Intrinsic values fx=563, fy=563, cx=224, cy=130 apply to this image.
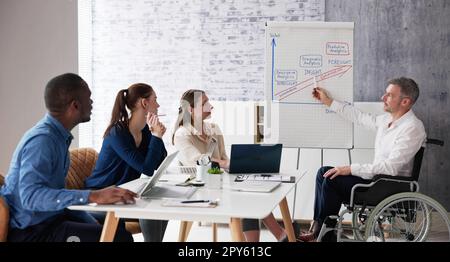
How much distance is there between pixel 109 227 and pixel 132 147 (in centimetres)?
92

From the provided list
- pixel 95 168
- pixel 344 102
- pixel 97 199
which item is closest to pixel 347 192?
pixel 344 102

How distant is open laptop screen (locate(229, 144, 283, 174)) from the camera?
324 cm

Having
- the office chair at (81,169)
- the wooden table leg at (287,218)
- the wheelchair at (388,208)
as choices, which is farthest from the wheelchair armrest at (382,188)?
the office chair at (81,169)

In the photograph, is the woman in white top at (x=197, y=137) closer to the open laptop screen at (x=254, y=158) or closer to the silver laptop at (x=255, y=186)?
the open laptop screen at (x=254, y=158)

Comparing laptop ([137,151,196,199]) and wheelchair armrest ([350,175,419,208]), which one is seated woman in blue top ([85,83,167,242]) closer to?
laptop ([137,151,196,199])

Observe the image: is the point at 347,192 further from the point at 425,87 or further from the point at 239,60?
the point at 239,60

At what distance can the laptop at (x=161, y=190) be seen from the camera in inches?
97.7

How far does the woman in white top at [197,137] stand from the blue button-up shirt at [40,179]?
134 cm

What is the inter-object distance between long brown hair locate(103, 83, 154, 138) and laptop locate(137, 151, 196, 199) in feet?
2.07

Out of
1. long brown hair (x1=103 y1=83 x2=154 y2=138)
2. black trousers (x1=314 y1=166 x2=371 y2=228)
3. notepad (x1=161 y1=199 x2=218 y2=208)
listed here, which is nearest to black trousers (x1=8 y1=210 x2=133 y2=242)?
notepad (x1=161 y1=199 x2=218 y2=208)

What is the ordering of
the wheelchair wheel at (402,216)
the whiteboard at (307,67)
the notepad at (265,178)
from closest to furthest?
1. the notepad at (265,178)
2. the wheelchair wheel at (402,216)
3. the whiteboard at (307,67)

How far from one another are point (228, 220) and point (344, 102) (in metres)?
2.32

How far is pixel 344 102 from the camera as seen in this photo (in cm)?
426

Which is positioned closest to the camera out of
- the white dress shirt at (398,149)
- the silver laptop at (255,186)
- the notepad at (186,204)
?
the notepad at (186,204)
